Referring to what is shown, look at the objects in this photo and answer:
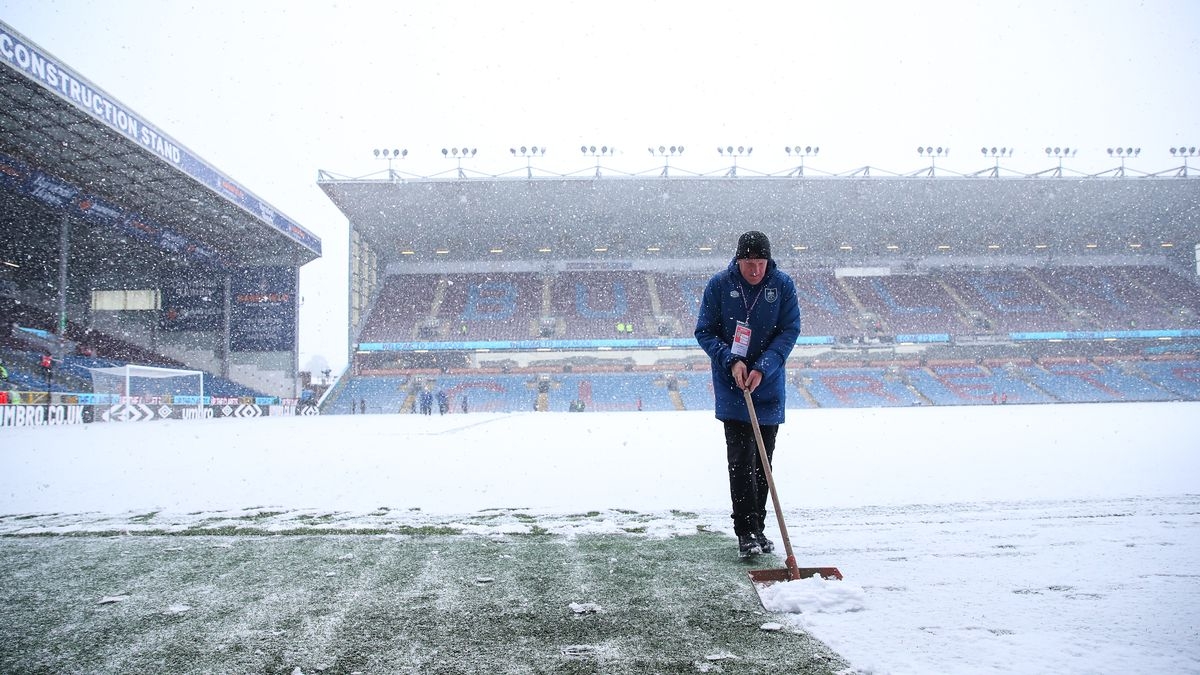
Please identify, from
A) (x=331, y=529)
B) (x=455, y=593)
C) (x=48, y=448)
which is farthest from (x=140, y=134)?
(x=455, y=593)

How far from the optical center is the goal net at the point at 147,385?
63.3ft

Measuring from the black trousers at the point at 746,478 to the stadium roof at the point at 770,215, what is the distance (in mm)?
26505

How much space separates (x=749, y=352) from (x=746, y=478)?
615 mm

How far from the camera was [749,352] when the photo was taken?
309 centimetres

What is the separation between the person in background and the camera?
2910 mm

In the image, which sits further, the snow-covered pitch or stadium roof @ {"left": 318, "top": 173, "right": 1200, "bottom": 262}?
stadium roof @ {"left": 318, "top": 173, "right": 1200, "bottom": 262}

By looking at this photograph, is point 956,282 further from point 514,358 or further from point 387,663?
point 387,663

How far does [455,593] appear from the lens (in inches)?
91.7

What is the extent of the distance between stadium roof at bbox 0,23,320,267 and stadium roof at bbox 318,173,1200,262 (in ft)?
17.2

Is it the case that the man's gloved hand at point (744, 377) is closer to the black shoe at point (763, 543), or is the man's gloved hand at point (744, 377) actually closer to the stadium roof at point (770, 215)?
the black shoe at point (763, 543)

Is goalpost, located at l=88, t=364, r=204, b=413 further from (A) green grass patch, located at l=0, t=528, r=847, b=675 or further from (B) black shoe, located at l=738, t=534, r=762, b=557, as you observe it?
(B) black shoe, located at l=738, t=534, r=762, b=557

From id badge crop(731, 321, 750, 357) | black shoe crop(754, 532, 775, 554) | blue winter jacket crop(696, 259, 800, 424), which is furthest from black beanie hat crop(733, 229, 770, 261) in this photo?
black shoe crop(754, 532, 775, 554)

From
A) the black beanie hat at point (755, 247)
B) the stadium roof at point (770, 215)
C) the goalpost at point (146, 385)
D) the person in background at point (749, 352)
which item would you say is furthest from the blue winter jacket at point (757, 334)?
the stadium roof at point (770, 215)

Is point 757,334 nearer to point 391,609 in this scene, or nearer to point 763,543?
point 763,543
